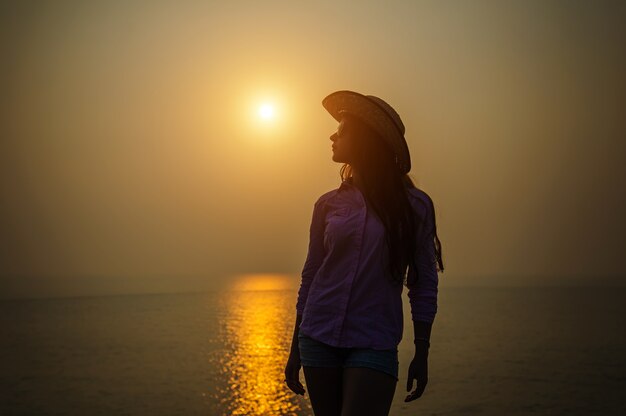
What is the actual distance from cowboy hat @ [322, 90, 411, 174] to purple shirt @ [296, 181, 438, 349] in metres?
0.21

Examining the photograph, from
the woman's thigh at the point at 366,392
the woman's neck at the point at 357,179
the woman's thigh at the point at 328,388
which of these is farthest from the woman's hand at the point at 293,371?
the woman's neck at the point at 357,179

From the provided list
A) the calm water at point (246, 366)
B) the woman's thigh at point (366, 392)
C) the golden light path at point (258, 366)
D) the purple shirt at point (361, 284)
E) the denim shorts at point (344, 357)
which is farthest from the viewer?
the calm water at point (246, 366)

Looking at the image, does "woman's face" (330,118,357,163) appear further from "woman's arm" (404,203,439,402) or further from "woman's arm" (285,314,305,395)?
"woman's arm" (285,314,305,395)

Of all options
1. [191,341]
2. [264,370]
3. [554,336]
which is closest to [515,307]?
[554,336]

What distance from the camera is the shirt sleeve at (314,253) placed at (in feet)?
12.8

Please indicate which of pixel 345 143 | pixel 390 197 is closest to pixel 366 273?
pixel 390 197

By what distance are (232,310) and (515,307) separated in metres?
63.2

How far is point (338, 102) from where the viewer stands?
12.6ft

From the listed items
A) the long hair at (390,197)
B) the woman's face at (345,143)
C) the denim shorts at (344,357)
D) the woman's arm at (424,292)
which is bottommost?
the denim shorts at (344,357)

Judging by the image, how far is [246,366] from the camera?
5956 centimetres

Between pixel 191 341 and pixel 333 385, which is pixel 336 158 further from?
pixel 191 341

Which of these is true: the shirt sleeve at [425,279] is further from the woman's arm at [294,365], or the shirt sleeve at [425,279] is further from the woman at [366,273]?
the woman's arm at [294,365]

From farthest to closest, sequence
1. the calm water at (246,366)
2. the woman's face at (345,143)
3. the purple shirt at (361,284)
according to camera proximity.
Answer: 1. the calm water at (246,366)
2. the woman's face at (345,143)
3. the purple shirt at (361,284)

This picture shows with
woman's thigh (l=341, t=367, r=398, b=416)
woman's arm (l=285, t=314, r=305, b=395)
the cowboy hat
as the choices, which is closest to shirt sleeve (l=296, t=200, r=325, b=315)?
woman's arm (l=285, t=314, r=305, b=395)
